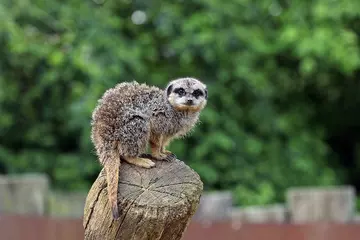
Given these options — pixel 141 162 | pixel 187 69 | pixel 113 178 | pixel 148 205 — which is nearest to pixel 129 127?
pixel 141 162

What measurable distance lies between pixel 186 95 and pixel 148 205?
1.13 meters

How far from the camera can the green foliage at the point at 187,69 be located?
8141 millimetres

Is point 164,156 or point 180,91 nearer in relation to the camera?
point 164,156

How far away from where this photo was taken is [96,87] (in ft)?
25.4

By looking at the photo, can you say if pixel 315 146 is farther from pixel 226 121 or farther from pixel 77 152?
pixel 77 152

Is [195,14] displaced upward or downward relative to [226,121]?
upward

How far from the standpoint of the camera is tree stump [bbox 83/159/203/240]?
2861 mm

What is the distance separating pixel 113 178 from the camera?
2979mm

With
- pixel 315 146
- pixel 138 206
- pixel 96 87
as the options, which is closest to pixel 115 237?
pixel 138 206

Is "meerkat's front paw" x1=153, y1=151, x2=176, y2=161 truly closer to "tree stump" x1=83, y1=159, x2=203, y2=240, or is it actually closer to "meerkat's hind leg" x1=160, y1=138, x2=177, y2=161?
"meerkat's hind leg" x1=160, y1=138, x2=177, y2=161

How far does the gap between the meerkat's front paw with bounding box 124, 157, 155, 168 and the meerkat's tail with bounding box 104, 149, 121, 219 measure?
0.17ft

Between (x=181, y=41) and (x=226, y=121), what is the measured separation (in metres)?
1.03

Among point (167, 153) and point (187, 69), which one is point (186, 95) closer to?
point (167, 153)

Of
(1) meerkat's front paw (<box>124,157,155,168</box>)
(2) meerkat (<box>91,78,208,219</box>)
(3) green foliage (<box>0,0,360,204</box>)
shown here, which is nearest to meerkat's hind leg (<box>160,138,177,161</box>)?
(2) meerkat (<box>91,78,208,219</box>)
